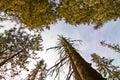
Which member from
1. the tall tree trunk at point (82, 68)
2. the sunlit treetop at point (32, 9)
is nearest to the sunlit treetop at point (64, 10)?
the sunlit treetop at point (32, 9)

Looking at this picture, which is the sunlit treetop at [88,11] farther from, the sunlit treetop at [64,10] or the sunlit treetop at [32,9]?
the sunlit treetop at [32,9]

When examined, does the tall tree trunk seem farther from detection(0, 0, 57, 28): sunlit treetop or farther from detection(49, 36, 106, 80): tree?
detection(0, 0, 57, 28): sunlit treetop

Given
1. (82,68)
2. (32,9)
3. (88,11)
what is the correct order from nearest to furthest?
(82,68) → (32,9) → (88,11)

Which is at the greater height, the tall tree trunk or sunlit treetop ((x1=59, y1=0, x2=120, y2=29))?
sunlit treetop ((x1=59, y1=0, x2=120, y2=29))

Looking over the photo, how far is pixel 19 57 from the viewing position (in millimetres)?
19938

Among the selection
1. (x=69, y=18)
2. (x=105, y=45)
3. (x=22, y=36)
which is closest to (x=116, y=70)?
(x=105, y=45)

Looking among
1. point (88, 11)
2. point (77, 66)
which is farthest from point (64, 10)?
point (77, 66)

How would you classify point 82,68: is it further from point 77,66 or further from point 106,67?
point 106,67

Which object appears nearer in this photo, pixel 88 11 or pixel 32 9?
pixel 32 9

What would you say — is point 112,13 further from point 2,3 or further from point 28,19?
point 2,3

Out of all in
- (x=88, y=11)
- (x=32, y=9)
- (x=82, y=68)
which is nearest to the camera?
(x=82, y=68)

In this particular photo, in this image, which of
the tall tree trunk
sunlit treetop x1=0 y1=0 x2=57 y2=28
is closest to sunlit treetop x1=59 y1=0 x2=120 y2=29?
sunlit treetop x1=0 y1=0 x2=57 y2=28

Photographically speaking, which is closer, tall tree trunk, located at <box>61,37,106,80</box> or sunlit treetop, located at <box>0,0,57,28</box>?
tall tree trunk, located at <box>61,37,106,80</box>

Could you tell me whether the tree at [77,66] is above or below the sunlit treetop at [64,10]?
below
